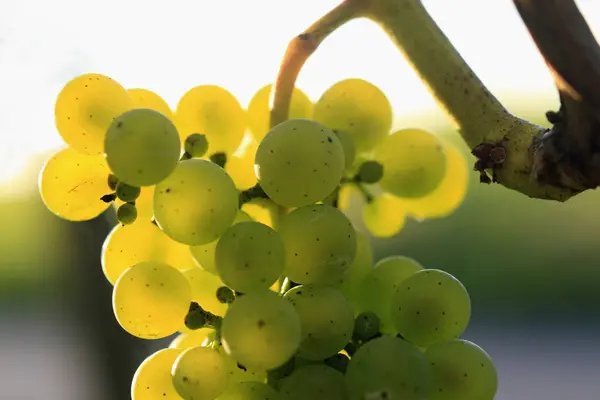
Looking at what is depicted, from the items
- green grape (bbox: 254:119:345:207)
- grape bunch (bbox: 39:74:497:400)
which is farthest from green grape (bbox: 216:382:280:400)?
green grape (bbox: 254:119:345:207)

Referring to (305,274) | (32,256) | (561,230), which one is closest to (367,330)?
(305,274)

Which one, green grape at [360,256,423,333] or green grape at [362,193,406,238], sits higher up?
green grape at [362,193,406,238]

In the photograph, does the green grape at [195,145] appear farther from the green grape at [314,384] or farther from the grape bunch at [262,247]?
the green grape at [314,384]

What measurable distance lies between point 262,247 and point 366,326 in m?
0.09

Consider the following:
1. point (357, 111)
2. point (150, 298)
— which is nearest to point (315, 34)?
point (357, 111)

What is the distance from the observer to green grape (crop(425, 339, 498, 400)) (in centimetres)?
39

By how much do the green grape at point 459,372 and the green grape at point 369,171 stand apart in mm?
123

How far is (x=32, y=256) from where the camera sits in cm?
405

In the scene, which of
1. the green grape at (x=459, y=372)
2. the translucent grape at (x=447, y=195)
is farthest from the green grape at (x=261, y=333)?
the translucent grape at (x=447, y=195)

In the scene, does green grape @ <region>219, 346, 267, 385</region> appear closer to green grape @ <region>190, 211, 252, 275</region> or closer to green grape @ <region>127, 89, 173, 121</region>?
green grape @ <region>190, 211, 252, 275</region>

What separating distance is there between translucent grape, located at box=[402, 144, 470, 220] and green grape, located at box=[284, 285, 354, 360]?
155mm

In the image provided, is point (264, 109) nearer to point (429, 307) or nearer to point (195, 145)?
point (195, 145)

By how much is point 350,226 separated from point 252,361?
3.8 inches

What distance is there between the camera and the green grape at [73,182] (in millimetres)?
421
